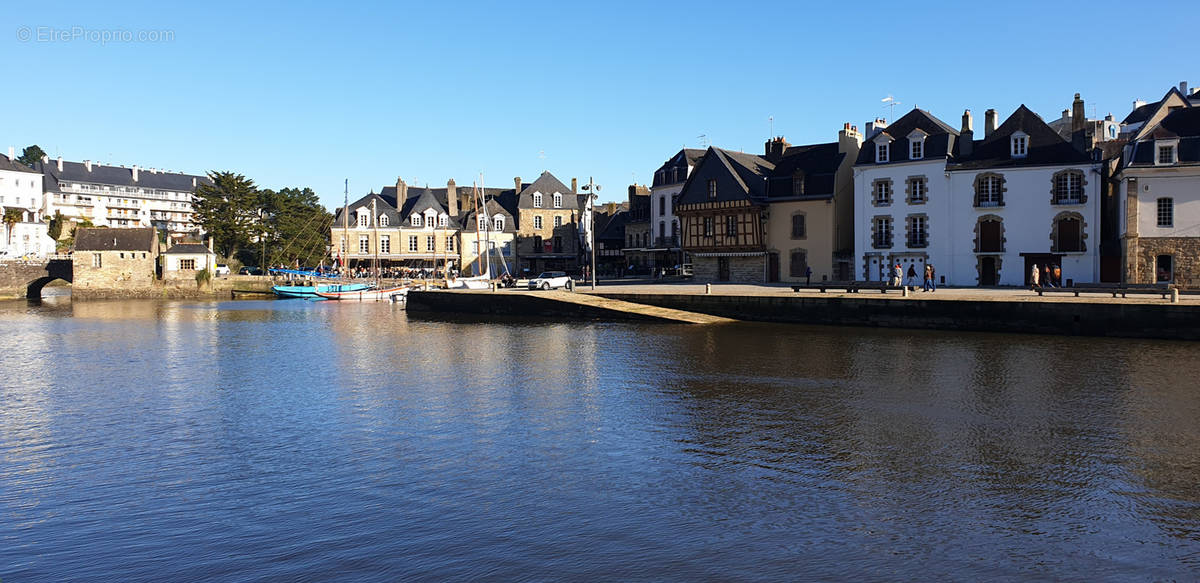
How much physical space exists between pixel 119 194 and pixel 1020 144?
12930cm

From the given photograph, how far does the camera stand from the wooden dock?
4203cm

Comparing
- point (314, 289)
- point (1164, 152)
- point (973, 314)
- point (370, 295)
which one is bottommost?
point (973, 314)

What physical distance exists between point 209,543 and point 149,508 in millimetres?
2075

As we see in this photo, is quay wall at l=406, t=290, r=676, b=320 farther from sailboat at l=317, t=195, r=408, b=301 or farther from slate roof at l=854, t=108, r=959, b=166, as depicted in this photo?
slate roof at l=854, t=108, r=959, b=166

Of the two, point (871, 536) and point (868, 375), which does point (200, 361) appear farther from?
point (871, 536)

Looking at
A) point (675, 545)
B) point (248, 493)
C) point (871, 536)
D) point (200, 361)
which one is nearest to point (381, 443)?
point (248, 493)

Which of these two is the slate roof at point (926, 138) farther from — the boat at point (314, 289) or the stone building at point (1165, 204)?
the boat at point (314, 289)

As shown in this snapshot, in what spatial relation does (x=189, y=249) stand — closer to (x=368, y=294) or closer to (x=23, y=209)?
(x=368, y=294)

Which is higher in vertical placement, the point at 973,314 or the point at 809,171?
the point at 809,171

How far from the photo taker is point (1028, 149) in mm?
44969

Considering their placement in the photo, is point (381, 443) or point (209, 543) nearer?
point (209, 543)

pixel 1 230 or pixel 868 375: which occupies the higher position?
pixel 1 230

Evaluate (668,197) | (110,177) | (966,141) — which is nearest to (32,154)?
(110,177)

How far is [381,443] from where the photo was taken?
52.1 ft
